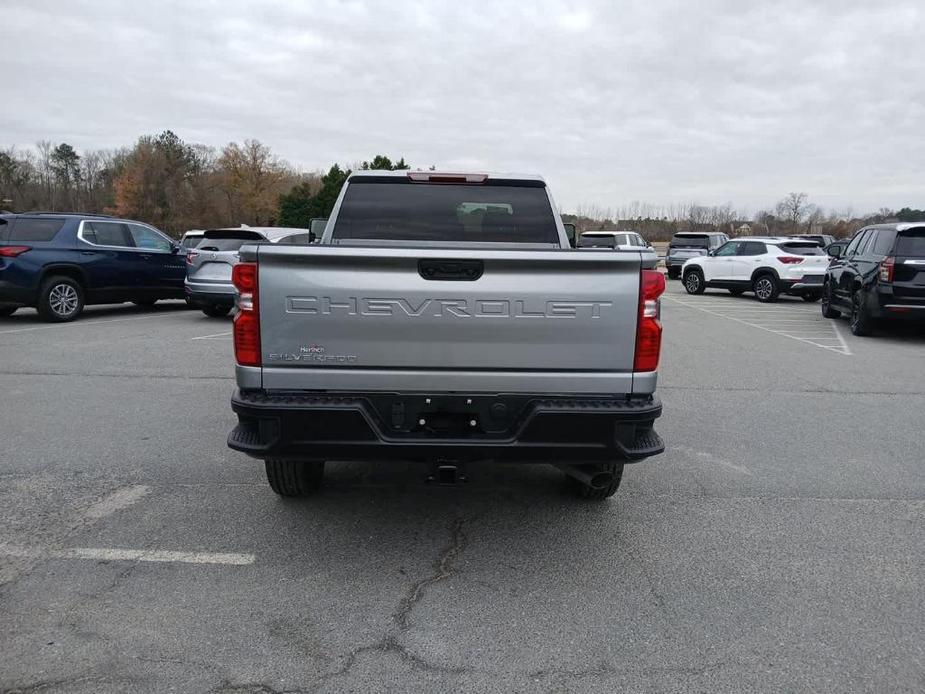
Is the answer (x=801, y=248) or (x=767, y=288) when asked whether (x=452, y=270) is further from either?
(x=801, y=248)

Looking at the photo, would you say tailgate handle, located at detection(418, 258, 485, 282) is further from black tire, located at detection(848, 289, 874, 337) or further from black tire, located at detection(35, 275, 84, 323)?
black tire, located at detection(35, 275, 84, 323)

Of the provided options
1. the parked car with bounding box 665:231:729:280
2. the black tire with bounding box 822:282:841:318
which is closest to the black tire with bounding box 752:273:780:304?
the black tire with bounding box 822:282:841:318

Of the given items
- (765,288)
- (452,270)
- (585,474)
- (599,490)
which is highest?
(452,270)

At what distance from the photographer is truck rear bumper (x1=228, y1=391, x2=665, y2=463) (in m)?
3.37

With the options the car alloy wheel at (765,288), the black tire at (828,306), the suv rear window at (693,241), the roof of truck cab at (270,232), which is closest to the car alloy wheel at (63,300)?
the roof of truck cab at (270,232)

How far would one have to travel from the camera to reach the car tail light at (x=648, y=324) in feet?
11.2

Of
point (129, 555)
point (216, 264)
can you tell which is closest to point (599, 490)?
point (129, 555)

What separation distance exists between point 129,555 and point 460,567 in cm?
177

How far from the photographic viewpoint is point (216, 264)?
42.7ft

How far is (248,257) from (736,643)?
2.79 m

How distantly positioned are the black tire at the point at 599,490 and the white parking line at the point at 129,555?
2.00m

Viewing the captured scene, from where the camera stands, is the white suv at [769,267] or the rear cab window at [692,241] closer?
the white suv at [769,267]

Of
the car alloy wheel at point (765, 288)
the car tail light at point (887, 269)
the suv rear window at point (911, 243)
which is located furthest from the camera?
the car alloy wheel at point (765, 288)

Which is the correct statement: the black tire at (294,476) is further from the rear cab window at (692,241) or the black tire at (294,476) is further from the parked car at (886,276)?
the rear cab window at (692,241)
